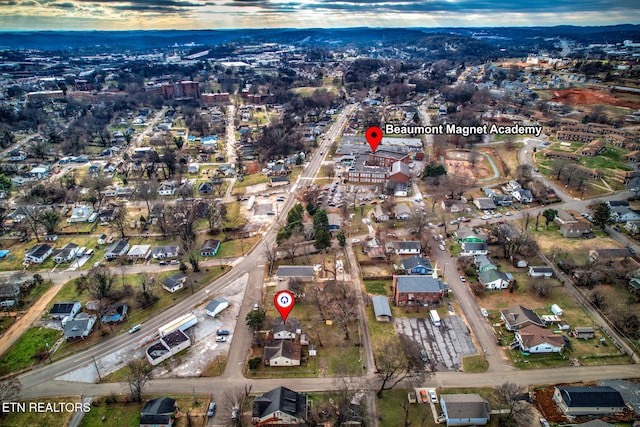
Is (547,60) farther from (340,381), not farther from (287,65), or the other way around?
(340,381)

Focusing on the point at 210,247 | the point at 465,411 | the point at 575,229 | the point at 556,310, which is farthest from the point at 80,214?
the point at 575,229

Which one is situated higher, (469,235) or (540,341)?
(540,341)

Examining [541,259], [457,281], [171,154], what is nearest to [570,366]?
[457,281]

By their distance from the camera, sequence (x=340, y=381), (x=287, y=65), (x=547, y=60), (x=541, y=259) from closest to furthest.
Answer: (x=340, y=381) → (x=541, y=259) → (x=547, y=60) → (x=287, y=65)

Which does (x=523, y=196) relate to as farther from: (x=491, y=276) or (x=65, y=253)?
(x=65, y=253)

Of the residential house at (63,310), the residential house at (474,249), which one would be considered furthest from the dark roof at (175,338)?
the residential house at (474,249)

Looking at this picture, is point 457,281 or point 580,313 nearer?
point 580,313
